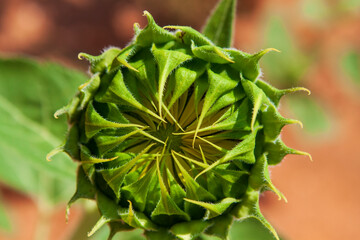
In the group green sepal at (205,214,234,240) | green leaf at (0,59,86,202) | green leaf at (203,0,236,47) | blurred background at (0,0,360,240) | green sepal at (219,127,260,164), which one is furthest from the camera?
blurred background at (0,0,360,240)

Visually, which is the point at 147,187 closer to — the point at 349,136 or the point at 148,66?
the point at 148,66

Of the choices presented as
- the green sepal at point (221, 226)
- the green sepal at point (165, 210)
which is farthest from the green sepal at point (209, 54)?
the green sepal at point (221, 226)

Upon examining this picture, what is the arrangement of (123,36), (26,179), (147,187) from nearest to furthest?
(147,187)
(26,179)
(123,36)

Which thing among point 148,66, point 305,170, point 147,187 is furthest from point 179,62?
point 305,170

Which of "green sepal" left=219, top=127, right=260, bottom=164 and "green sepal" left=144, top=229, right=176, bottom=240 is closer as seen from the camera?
"green sepal" left=219, top=127, right=260, bottom=164

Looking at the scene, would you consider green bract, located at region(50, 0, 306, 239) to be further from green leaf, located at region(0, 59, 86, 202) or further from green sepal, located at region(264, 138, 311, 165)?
green leaf, located at region(0, 59, 86, 202)

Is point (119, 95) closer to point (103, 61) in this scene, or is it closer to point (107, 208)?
point (103, 61)

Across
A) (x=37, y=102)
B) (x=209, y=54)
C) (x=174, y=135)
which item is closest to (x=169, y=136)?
(x=174, y=135)

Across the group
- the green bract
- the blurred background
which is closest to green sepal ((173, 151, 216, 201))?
the green bract
